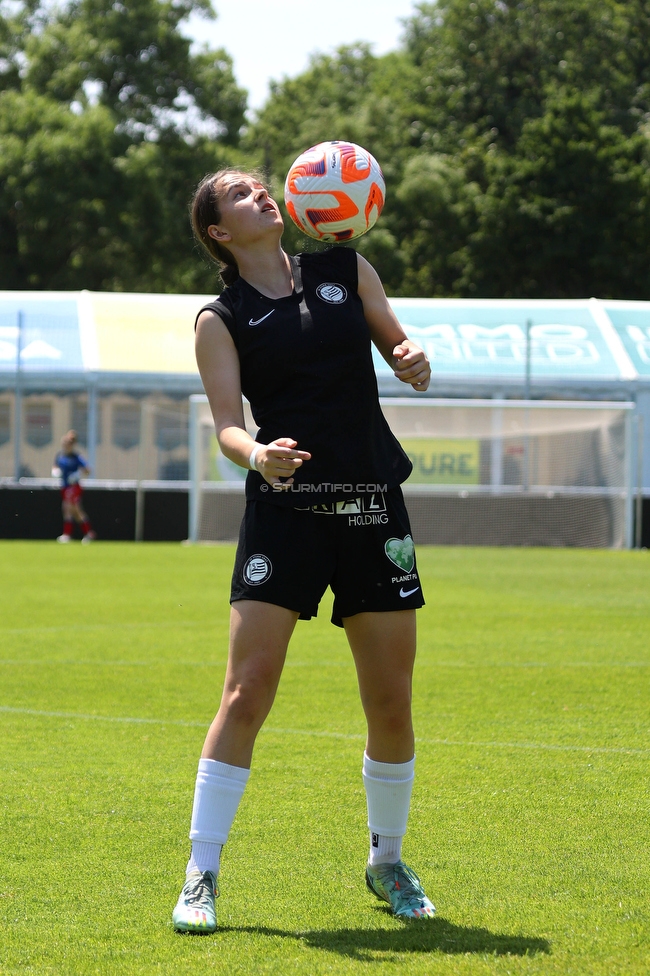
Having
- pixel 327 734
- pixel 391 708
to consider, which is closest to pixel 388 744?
pixel 391 708

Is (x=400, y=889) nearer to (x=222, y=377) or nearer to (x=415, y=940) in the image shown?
(x=415, y=940)

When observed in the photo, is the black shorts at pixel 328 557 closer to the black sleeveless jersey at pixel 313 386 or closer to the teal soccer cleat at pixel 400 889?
the black sleeveless jersey at pixel 313 386

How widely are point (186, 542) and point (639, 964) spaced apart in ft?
68.4

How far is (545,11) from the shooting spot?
5353 centimetres

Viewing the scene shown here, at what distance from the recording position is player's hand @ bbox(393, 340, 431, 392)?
12.1 ft

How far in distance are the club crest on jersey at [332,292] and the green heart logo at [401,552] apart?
2.31ft

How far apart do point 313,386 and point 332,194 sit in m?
0.76

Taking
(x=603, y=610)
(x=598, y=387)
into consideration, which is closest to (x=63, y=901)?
(x=603, y=610)

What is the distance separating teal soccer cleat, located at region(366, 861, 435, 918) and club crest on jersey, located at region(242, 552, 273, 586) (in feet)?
3.08

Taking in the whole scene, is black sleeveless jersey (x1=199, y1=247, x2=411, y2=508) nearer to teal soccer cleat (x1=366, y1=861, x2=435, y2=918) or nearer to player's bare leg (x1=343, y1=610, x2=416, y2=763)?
player's bare leg (x1=343, y1=610, x2=416, y2=763)

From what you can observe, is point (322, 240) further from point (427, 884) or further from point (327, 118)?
point (327, 118)

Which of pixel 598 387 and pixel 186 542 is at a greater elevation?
pixel 598 387

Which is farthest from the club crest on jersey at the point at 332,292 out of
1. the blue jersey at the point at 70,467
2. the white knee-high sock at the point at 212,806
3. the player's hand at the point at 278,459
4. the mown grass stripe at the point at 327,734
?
the blue jersey at the point at 70,467

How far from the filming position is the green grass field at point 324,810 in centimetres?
337
